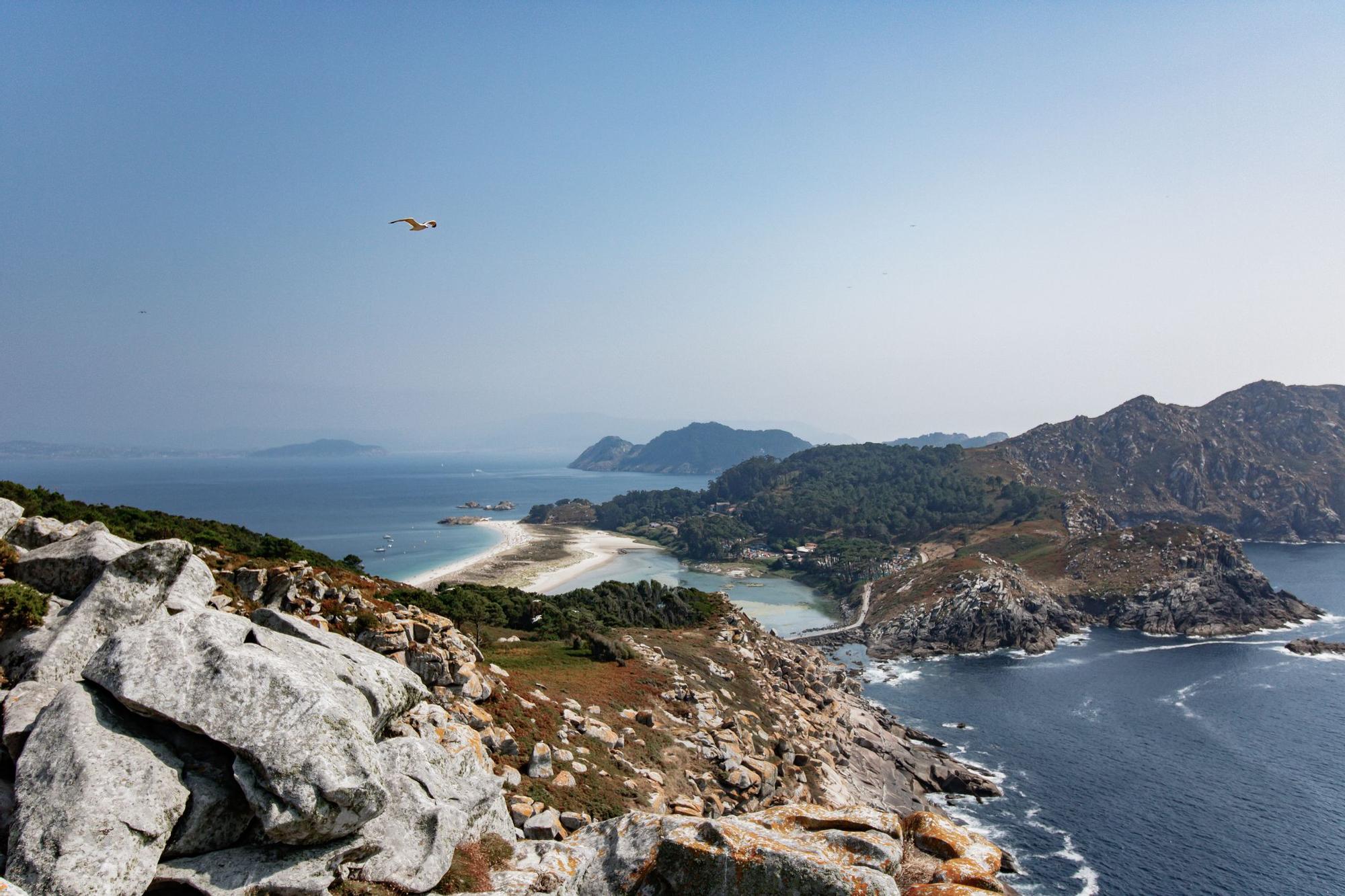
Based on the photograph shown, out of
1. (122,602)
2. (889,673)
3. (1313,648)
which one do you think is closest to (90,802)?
(122,602)

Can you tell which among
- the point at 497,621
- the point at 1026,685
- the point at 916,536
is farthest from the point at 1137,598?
the point at 497,621

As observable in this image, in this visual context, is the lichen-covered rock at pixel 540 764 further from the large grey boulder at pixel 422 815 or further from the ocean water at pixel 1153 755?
the ocean water at pixel 1153 755

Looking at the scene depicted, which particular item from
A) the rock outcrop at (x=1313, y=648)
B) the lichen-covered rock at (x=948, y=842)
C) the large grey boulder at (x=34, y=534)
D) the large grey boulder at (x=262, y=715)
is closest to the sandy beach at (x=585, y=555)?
the large grey boulder at (x=34, y=534)

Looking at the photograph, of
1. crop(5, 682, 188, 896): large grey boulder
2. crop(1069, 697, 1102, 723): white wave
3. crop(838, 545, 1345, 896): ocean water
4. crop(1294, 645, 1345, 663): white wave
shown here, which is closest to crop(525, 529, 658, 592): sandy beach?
crop(838, 545, 1345, 896): ocean water

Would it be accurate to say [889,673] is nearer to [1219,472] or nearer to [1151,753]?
[1151,753]

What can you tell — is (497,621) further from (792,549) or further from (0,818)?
(792,549)

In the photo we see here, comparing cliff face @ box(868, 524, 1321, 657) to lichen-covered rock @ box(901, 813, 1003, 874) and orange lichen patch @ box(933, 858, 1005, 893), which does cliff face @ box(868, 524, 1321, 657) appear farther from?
orange lichen patch @ box(933, 858, 1005, 893)
